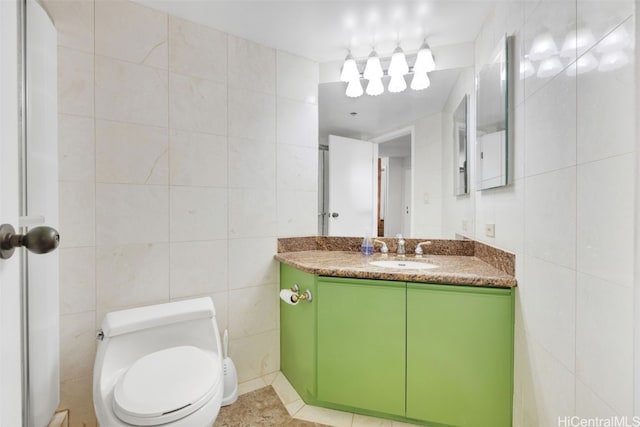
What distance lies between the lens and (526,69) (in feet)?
3.64

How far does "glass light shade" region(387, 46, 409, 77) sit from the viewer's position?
1.75m

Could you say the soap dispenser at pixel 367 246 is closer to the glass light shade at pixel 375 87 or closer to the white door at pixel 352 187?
the white door at pixel 352 187

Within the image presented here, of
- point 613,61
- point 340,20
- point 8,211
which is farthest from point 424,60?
point 8,211

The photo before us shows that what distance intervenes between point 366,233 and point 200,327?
1148mm

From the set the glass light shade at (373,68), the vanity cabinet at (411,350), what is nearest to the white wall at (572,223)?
the vanity cabinet at (411,350)

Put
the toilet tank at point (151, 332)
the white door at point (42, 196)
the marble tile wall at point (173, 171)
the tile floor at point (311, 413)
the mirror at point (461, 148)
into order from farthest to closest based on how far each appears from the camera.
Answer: the mirror at point (461, 148), the tile floor at point (311, 413), the marble tile wall at point (173, 171), the toilet tank at point (151, 332), the white door at point (42, 196)

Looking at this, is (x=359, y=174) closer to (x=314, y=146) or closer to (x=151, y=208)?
(x=314, y=146)

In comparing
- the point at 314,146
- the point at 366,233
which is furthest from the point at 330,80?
the point at 366,233

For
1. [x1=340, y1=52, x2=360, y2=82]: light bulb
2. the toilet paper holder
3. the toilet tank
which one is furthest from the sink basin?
[x1=340, y1=52, x2=360, y2=82]: light bulb

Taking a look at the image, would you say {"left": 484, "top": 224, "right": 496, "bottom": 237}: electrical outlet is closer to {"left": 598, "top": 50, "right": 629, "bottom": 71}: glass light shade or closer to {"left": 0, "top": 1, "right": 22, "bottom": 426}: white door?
{"left": 598, "top": 50, "right": 629, "bottom": 71}: glass light shade

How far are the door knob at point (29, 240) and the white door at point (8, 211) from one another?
0.02m

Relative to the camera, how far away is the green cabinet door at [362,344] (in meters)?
1.37

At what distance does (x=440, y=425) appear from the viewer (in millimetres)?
1337

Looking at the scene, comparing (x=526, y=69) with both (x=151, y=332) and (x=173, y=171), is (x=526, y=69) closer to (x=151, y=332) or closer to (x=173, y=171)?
(x=173, y=171)
